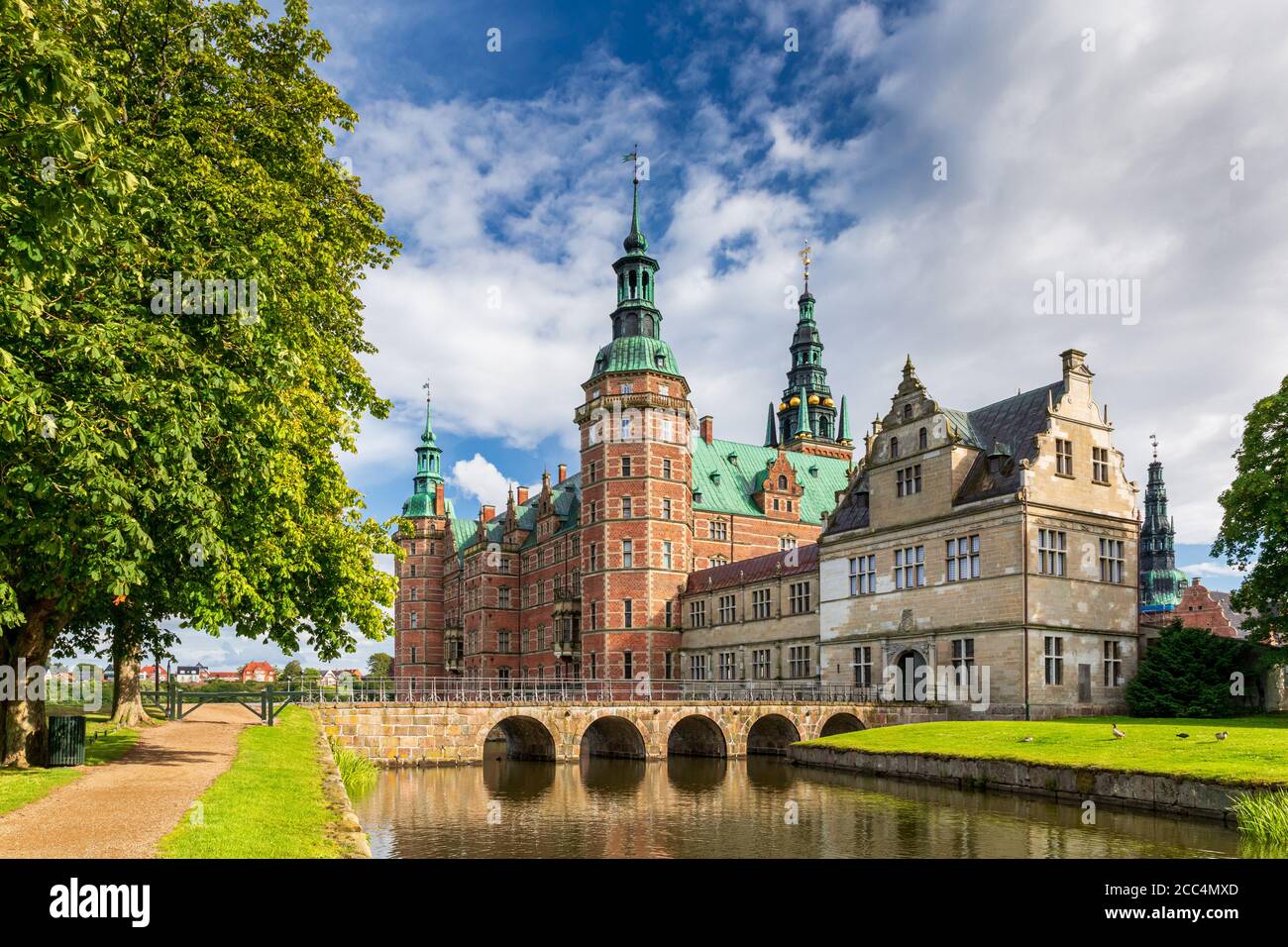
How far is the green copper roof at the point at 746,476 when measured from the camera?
70312mm

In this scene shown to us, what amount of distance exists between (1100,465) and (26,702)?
125 feet

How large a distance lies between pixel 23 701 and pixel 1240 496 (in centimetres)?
3661

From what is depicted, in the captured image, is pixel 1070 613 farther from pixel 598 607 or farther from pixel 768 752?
pixel 598 607

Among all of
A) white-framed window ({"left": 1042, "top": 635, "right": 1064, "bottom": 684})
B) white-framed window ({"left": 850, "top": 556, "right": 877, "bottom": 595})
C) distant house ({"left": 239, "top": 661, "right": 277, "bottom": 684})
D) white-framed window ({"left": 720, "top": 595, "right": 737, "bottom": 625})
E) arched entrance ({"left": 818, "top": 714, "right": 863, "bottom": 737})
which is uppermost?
white-framed window ({"left": 850, "top": 556, "right": 877, "bottom": 595})

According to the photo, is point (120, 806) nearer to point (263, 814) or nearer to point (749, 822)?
point (263, 814)

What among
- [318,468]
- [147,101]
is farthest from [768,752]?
[147,101]

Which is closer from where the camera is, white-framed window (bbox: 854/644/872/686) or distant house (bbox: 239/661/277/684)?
white-framed window (bbox: 854/644/872/686)

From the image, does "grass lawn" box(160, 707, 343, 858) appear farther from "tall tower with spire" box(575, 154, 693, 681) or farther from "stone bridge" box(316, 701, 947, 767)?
"tall tower with spire" box(575, 154, 693, 681)

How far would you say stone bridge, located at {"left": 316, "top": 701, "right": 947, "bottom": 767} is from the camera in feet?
120

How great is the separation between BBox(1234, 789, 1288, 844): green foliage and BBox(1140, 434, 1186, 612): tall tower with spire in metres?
83.0

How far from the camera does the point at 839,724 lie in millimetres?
44188

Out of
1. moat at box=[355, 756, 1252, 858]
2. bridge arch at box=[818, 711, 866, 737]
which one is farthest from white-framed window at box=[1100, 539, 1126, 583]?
moat at box=[355, 756, 1252, 858]

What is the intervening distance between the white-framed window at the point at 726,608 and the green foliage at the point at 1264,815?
3703 centimetres

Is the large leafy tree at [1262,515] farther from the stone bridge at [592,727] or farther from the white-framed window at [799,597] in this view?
the white-framed window at [799,597]
